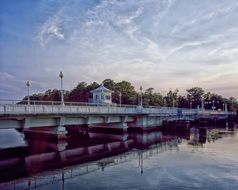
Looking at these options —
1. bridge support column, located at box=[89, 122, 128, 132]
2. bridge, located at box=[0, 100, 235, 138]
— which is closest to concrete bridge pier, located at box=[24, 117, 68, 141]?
bridge, located at box=[0, 100, 235, 138]

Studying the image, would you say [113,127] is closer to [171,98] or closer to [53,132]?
[53,132]

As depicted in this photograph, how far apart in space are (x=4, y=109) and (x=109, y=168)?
14701mm

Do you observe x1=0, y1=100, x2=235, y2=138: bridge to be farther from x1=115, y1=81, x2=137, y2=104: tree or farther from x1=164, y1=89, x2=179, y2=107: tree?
x1=164, y1=89, x2=179, y2=107: tree

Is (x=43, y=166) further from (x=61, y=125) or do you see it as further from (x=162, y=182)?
(x=61, y=125)

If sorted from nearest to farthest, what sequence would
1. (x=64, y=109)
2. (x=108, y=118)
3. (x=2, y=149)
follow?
(x=2, y=149) → (x=64, y=109) → (x=108, y=118)

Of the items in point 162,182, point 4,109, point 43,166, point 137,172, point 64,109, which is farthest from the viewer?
point 64,109

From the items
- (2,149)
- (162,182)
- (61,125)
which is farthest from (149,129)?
(162,182)

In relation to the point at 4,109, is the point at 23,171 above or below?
below

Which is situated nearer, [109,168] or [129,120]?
[109,168]

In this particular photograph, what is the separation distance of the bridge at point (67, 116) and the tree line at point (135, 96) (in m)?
29.4

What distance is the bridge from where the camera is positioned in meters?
32.8

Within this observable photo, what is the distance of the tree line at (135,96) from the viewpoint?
303 ft

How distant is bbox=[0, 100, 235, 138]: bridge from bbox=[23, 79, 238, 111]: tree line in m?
29.4

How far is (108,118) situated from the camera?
4781 cm
